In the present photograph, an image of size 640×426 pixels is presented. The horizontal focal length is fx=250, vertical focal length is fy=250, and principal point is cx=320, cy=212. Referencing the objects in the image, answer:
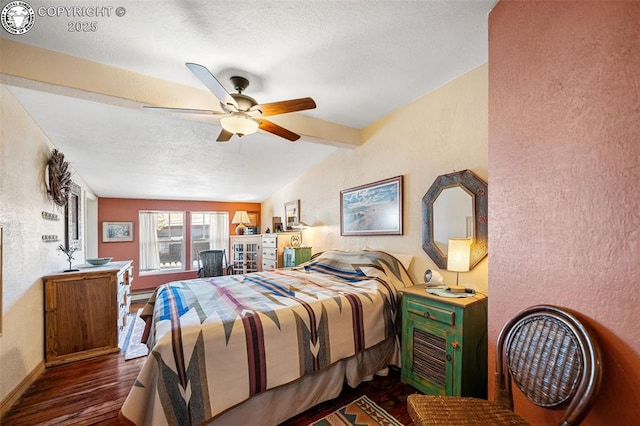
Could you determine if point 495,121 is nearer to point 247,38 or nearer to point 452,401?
point 452,401

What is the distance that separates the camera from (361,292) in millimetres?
2219

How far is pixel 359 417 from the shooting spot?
1.73 m

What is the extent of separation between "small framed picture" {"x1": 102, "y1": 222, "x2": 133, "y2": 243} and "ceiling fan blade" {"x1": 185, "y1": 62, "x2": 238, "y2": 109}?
5.09 metres

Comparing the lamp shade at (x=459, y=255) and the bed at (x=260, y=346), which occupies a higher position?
the lamp shade at (x=459, y=255)

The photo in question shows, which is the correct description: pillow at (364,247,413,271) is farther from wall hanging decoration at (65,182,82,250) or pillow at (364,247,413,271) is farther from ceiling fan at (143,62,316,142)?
wall hanging decoration at (65,182,82,250)

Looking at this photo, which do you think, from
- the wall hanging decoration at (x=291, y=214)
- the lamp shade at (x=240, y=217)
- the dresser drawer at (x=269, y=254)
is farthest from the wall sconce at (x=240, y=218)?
the dresser drawer at (x=269, y=254)

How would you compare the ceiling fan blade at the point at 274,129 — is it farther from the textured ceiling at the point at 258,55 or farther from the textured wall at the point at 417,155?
the textured wall at the point at 417,155

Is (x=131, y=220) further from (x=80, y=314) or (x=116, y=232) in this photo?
(x=80, y=314)

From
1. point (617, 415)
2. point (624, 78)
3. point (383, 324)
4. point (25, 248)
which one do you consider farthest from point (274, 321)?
point (25, 248)

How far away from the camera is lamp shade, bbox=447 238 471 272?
190cm

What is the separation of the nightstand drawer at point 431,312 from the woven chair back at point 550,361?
50cm

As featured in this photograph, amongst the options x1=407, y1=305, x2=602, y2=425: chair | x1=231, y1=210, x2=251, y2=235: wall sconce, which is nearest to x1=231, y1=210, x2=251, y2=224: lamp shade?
x1=231, y1=210, x2=251, y2=235: wall sconce

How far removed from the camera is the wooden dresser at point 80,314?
2.46m

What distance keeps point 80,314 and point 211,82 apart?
2799 mm
